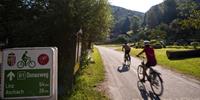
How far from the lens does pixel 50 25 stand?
1388cm

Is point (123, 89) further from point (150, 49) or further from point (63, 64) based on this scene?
point (63, 64)

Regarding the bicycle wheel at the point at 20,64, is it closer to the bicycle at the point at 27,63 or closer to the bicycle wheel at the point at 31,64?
the bicycle at the point at 27,63

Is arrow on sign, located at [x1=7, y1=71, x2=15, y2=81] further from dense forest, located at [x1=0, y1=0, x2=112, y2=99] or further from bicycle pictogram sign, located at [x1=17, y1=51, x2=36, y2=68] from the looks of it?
dense forest, located at [x1=0, y1=0, x2=112, y2=99]

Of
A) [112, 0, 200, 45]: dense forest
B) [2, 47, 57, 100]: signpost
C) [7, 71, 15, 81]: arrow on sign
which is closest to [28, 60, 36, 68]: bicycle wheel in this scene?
[2, 47, 57, 100]: signpost

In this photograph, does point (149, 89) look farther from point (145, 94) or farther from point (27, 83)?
point (27, 83)

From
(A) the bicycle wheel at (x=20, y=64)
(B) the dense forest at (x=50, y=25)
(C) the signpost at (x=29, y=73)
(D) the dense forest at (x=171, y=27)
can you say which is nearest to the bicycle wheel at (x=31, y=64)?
(C) the signpost at (x=29, y=73)

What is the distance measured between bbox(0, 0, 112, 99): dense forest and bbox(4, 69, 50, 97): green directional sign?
188 inches

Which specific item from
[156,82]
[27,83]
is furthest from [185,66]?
[27,83]

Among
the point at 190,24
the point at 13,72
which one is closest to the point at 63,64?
the point at 13,72

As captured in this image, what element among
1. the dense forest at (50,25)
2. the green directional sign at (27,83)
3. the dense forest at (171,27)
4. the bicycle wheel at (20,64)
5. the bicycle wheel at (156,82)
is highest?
the dense forest at (171,27)

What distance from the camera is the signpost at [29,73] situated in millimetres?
6074

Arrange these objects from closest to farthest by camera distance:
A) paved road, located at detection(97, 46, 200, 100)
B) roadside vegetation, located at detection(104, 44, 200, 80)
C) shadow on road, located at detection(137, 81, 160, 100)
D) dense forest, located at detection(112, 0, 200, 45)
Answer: shadow on road, located at detection(137, 81, 160, 100) < paved road, located at detection(97, 46, 200, 100) < roadside vegetation, located at detection(104, 44, 200, 80) < dense forest, located at detection(112, 0, 200, 45)

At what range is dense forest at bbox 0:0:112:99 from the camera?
39.1 feet

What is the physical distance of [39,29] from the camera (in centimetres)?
1361
